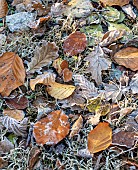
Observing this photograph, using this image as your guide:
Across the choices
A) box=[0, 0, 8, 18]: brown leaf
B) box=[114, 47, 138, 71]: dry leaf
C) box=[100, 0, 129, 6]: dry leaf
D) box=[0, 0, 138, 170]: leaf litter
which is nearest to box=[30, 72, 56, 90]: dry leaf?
box=[0, 0, 138, 170]: leaf litter

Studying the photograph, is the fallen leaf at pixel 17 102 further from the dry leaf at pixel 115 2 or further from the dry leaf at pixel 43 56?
the dry leaf at pixel 115 2

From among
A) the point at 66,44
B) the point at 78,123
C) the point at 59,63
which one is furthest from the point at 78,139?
the point at 66,44

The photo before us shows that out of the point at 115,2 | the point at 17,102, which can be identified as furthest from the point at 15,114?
the point at 115,2

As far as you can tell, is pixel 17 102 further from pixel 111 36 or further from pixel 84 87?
pixel 111 36

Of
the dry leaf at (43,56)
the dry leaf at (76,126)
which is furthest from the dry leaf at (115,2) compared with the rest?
the dry leaf at (76,126)

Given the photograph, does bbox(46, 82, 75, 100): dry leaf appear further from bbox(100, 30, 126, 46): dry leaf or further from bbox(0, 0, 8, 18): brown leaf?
bbox(0, 0, 8, 18): brown leaf

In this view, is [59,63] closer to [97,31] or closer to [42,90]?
[42,90]

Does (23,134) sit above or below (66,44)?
below
